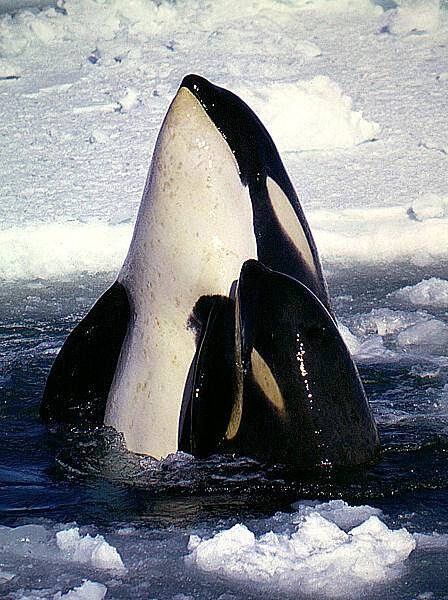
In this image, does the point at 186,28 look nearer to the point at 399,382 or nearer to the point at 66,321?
the point at 66,321

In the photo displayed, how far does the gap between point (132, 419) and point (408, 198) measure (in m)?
6.67

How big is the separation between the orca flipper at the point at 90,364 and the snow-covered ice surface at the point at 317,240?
0.19 m

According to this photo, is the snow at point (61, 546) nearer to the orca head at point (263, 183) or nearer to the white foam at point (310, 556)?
the white foam at point (310, 556)

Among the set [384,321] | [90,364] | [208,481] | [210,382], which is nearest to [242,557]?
[208,481]

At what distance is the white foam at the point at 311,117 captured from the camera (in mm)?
11961

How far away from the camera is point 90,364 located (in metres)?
4.56

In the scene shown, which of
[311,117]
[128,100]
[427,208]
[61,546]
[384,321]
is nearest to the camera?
[61,546]

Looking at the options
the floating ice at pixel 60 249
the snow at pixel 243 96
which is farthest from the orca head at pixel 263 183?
the floating ice at pixel 60 249

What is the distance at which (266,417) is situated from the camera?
3.96 m

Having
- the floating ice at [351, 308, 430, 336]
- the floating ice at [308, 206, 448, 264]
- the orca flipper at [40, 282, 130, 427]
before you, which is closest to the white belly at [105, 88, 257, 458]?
the orca flipper at [40, 282, 130, 427]

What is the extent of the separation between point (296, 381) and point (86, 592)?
58.7 inches

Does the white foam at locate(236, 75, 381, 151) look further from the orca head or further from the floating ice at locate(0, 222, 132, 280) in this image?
the orca head

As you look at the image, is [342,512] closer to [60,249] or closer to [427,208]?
[60,249]

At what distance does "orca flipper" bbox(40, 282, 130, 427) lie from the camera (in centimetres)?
449
